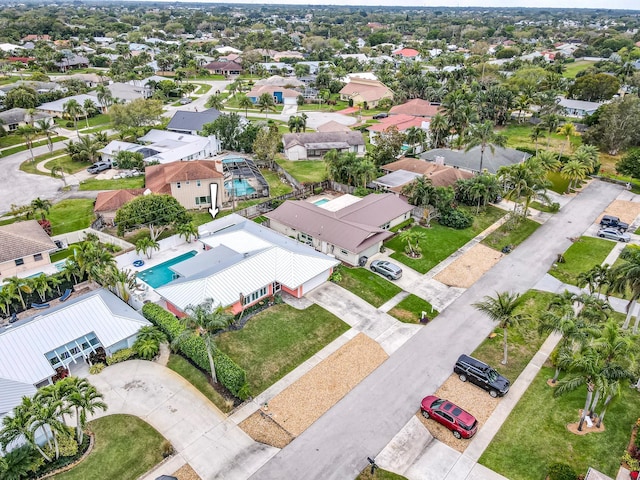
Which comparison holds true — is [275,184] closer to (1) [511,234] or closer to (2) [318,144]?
(2) [318,144]

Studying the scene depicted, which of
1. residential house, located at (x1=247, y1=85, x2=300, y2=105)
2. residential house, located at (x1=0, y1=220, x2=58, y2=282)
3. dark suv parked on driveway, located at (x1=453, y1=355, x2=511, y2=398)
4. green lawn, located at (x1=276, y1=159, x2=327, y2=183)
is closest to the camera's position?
dark suv parked on driveway, located at (x1=453, y1=355, x2=511, y2=398)

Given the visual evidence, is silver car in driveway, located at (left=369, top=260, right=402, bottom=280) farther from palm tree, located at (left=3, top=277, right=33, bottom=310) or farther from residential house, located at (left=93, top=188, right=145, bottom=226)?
residential house, located at (left=93, top=188, right=145, bottom=226)

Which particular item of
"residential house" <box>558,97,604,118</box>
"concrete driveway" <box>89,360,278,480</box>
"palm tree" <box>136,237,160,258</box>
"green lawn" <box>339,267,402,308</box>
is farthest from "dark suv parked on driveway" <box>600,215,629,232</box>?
"residential house" <box>558,97,604,118</box>

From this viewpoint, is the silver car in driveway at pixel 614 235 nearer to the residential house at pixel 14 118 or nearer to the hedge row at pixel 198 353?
the hedge row at pixel 198 353

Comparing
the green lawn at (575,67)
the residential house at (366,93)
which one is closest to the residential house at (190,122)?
the residential house at (366,93)

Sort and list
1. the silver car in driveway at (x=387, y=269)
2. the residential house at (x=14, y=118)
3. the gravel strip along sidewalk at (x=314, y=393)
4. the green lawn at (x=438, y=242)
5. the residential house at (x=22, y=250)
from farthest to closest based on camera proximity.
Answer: the residential house at (x=14, y=118) → the green lawn at (x=438, y=242) → the residential house at (x=22, y=250) → the silver car in driveway at (x=387, y=269) → the gravel strip along sidewalk at (x=314, y=393)
